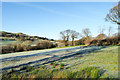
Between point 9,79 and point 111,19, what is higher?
point 111,19

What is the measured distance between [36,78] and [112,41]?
814 inches

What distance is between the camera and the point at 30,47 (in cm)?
1261

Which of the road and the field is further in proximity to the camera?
the road

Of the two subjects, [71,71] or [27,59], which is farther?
[27,59]

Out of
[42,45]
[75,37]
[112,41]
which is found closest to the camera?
[42,45]

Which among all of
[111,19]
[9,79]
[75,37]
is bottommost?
[9,79]

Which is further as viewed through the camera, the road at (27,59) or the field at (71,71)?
the road at (27,59)

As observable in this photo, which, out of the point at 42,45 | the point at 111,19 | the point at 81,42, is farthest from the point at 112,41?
the point at 42,45

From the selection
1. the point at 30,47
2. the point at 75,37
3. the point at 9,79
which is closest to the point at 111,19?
the point at 75,37

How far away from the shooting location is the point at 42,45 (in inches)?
599

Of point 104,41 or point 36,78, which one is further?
point 104,41

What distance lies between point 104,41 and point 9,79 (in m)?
20.9

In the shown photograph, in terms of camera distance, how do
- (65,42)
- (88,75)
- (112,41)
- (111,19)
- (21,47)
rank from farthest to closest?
(65,42) < (112,41) < (111,19) < (21,47) < (88,75)

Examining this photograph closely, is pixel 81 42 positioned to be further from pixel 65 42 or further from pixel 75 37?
pixel 65 42
